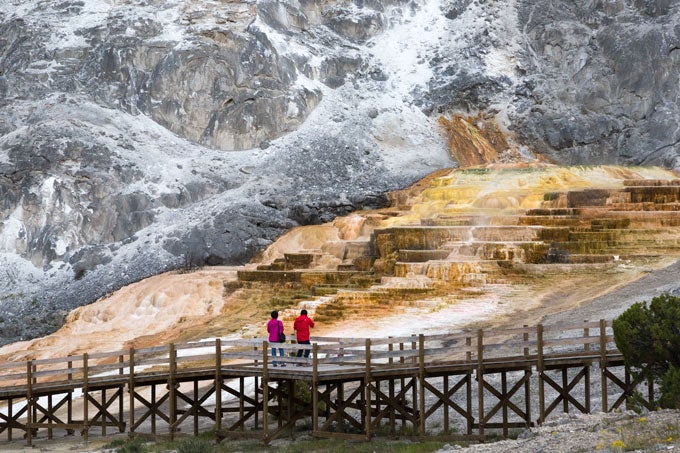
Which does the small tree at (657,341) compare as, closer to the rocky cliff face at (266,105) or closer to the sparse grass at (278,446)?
the sparse grass at (278,446)

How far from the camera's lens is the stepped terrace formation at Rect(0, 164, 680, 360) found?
96.8 feet

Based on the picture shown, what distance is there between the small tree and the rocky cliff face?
25556 millimetres

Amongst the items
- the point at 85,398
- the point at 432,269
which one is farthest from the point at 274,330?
the point at 432,269

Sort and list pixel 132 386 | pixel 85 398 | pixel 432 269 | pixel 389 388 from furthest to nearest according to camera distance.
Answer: pixel 432 269 < pixel 85 398 < pixel 132 386 < pixel 389 388

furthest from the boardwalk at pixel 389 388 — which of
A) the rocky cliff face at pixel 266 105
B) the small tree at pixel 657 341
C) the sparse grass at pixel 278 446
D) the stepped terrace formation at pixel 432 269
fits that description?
the rocky cliff face at pixel 266 105

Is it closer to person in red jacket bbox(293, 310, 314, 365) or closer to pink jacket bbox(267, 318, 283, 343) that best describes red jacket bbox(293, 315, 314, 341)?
person in red jacket bbox(293, 310, 314, 365)

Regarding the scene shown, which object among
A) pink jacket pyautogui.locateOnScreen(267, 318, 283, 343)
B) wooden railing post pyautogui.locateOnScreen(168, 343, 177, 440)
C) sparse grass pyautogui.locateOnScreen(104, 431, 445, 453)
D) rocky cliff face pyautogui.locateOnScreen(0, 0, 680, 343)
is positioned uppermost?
rocky cliff face pyautogui.locateOnScreen(0, 0, 680, 343)

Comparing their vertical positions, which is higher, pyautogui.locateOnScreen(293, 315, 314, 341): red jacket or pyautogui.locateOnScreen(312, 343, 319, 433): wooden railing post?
pyautogui.locateOnScreen(293, 315, 314, 341): red jacket

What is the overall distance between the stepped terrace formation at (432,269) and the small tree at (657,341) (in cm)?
1100

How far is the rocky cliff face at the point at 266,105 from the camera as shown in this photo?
4312 centimetres

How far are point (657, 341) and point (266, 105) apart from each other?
35770 millimetres

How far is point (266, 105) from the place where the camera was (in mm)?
49781

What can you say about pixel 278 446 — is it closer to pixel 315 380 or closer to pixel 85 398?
pixel 315 380

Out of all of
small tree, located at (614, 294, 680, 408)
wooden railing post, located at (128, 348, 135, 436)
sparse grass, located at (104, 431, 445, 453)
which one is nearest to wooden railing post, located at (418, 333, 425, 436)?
sparse grass, located at (104, 431, 445, 453)
